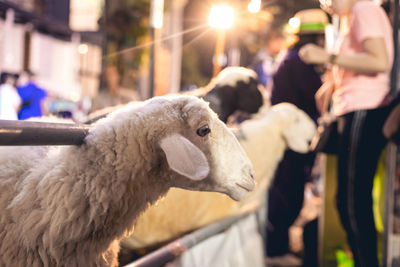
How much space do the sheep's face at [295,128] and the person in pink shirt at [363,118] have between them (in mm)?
1058

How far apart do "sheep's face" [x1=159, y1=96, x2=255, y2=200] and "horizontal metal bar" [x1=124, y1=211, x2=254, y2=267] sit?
464 millimetres

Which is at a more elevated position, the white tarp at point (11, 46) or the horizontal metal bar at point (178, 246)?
the white tarp at point (11, 46)

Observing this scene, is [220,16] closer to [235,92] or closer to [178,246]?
[235,92]

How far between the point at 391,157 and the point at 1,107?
3.41 meters

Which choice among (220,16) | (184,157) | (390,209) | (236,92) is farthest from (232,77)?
(184,157)

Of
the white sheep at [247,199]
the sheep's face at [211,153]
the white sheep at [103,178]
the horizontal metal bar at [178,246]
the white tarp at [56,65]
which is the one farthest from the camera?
the white tarp at [56,65]

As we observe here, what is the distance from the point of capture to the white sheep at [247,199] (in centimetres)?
226

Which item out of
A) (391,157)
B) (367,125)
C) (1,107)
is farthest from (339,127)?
(1,107)

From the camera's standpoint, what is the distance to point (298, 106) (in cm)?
364

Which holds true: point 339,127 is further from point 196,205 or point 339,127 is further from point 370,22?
point 196,205

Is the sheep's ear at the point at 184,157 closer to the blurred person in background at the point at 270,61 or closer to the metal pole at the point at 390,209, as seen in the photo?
the metal pole at the point at 390,209

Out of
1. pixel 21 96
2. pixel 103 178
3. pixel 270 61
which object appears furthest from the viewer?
pixel 270 61

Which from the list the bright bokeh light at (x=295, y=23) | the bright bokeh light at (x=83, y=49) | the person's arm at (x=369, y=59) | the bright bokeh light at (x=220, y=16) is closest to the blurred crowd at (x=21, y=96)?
the bright bokeh light at (x=220, y=16)

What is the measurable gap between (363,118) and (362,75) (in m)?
0.26
